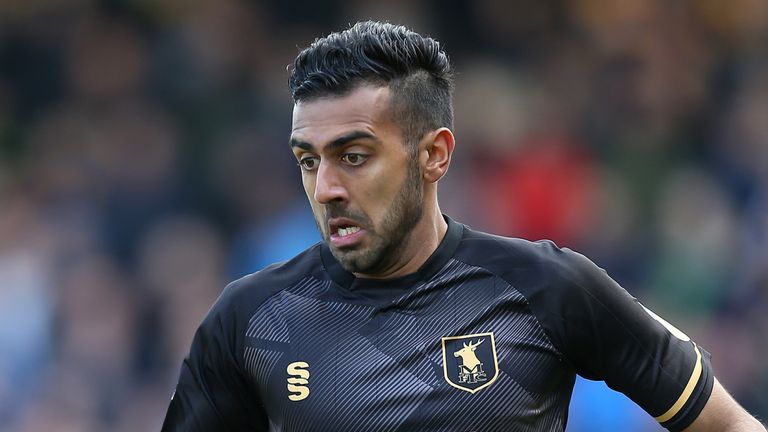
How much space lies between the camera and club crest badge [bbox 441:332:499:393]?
3.55 metres

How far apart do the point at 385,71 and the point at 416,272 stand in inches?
22.4

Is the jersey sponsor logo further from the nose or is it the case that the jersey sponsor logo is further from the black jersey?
the nose

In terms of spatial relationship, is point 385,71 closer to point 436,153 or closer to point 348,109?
point 348,109

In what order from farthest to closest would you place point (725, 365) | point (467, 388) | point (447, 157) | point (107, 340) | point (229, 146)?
point (229, 146) < point (107, 340) < point (725, 365) < point (447, 157) < point (467, 388)

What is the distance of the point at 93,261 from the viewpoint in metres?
8.82

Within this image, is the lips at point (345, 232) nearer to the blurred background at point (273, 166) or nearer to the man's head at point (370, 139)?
the man's head at point (370, 139)

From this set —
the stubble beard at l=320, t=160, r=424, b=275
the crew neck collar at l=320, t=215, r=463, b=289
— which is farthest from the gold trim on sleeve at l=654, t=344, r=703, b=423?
the stubble beard at l=320, t=160, r=424, b=275

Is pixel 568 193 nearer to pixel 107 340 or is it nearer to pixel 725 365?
pixel 725 365

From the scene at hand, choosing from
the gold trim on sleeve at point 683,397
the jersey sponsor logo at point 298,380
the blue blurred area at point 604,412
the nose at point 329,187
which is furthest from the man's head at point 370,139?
the blue blurred area at point 604,412

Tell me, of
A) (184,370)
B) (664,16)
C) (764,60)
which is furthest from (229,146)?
(184,370)

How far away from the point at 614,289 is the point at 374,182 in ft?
2.38

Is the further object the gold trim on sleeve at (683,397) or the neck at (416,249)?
the neck at (416,249)

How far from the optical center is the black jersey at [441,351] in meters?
3.55

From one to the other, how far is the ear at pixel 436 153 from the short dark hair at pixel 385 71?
0.08 ft
